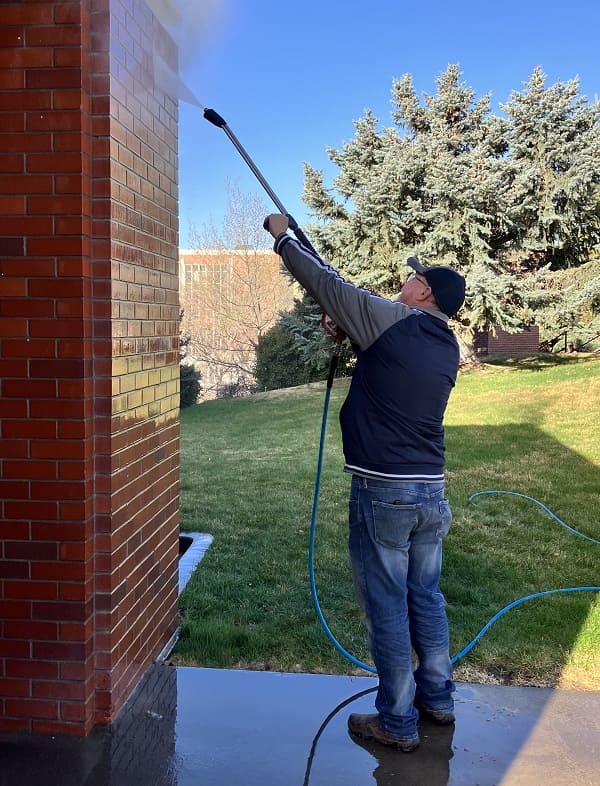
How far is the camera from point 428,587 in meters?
2.74

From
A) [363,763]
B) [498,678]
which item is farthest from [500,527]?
[363,763]

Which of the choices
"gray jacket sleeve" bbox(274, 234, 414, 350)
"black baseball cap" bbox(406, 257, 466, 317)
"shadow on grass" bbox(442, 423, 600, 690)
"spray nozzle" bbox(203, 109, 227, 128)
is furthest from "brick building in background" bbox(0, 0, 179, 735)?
"shadow on grass" bbox(442, 423, 600, 690)

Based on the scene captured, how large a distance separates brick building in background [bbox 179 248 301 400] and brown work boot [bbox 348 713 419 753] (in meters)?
22.7

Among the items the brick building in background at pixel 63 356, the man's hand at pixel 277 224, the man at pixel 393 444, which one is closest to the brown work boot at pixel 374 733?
the man at pixel 393 444

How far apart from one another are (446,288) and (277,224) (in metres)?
0.70

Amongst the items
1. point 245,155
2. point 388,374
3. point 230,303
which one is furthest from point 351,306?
point 230,303

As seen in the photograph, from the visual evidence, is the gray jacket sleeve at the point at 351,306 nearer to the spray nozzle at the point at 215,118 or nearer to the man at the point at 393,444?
the man at the point at 393,444

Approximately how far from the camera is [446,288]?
2.62m

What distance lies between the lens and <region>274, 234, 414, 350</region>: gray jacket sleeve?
8.32 feet

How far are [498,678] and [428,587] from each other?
95 centimetres

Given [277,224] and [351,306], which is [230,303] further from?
[351,306]

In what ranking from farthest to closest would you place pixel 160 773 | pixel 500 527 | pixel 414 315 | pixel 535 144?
pixel 535 144 < pixel 500 527 < pixel 414 315 < pixel 160 773

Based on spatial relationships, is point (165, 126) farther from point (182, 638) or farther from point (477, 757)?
point (477, 757)

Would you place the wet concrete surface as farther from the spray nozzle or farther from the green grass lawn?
the spray nozzle
